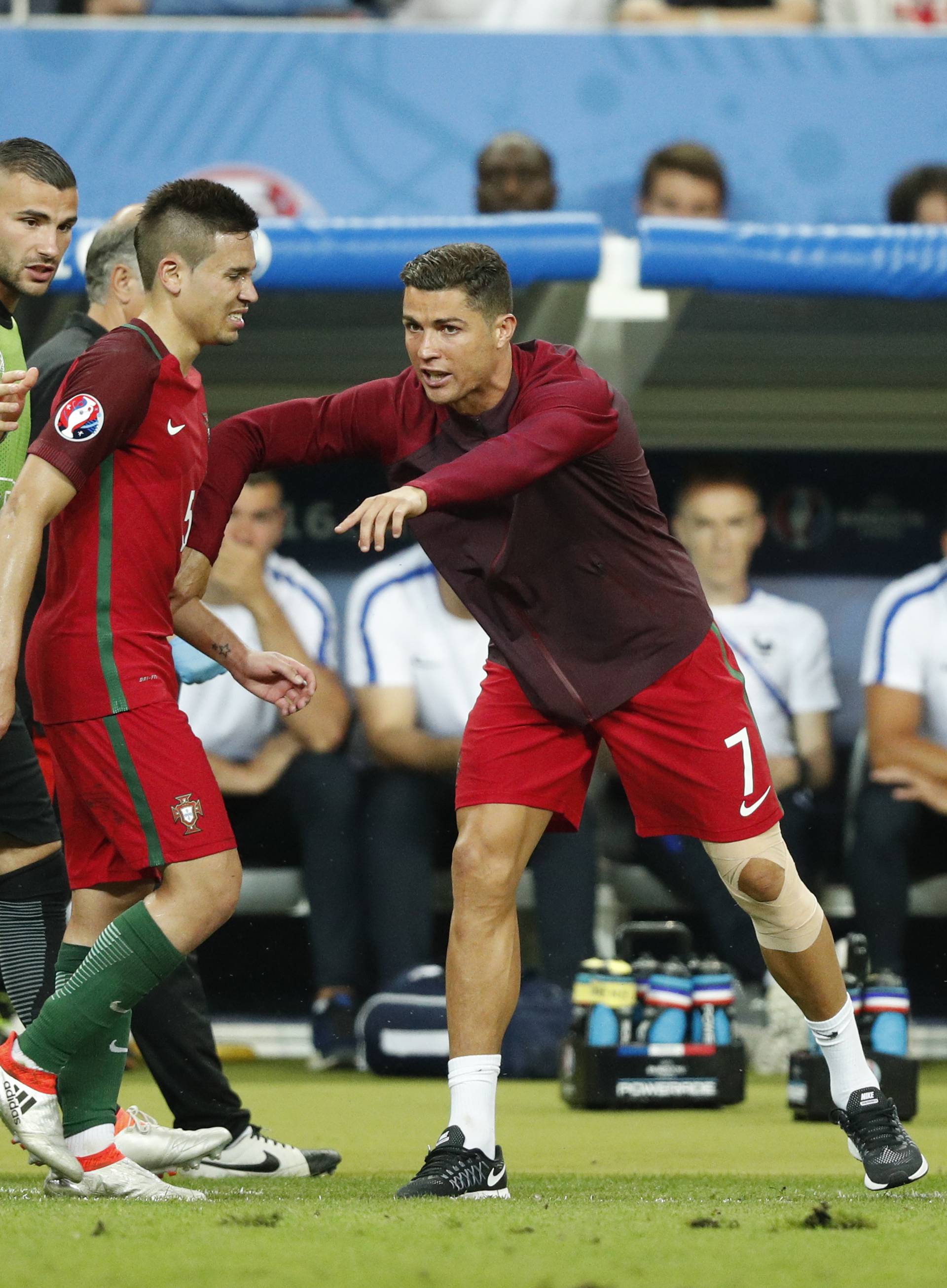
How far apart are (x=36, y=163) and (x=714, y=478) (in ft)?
13.4

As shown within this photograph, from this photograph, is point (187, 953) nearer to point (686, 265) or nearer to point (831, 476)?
point (686, 265)

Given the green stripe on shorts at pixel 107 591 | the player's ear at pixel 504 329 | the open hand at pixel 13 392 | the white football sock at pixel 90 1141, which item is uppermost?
the player's ear at pixel 504 329

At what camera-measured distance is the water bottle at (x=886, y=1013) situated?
493 centimetres

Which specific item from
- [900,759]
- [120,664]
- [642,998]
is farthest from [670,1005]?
[120,664]

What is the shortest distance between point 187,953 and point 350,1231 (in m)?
0.75

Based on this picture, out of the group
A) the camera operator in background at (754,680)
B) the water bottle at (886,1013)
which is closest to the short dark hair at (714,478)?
the camera operator in background at (754,680)

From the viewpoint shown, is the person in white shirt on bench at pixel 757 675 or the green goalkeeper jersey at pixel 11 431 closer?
the green goalkeeper jersey at pixel 11 431

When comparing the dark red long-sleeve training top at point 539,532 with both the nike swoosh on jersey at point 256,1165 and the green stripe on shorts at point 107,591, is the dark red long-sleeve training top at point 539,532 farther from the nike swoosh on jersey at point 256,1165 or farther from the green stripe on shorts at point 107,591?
the nike swoosh on jersey at point 256,1165

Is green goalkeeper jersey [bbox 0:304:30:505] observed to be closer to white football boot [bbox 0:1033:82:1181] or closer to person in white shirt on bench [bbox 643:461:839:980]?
white football boot [bbox 0:1033:82:1181]

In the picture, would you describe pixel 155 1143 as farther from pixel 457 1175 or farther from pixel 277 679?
pixel 277 679

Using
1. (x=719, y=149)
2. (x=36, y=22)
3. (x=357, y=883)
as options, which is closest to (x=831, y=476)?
(x=719, y=149)

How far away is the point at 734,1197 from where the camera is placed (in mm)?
3455

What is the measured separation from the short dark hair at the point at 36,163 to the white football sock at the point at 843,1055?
7.25 ft

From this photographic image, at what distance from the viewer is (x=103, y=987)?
3.23 meters
